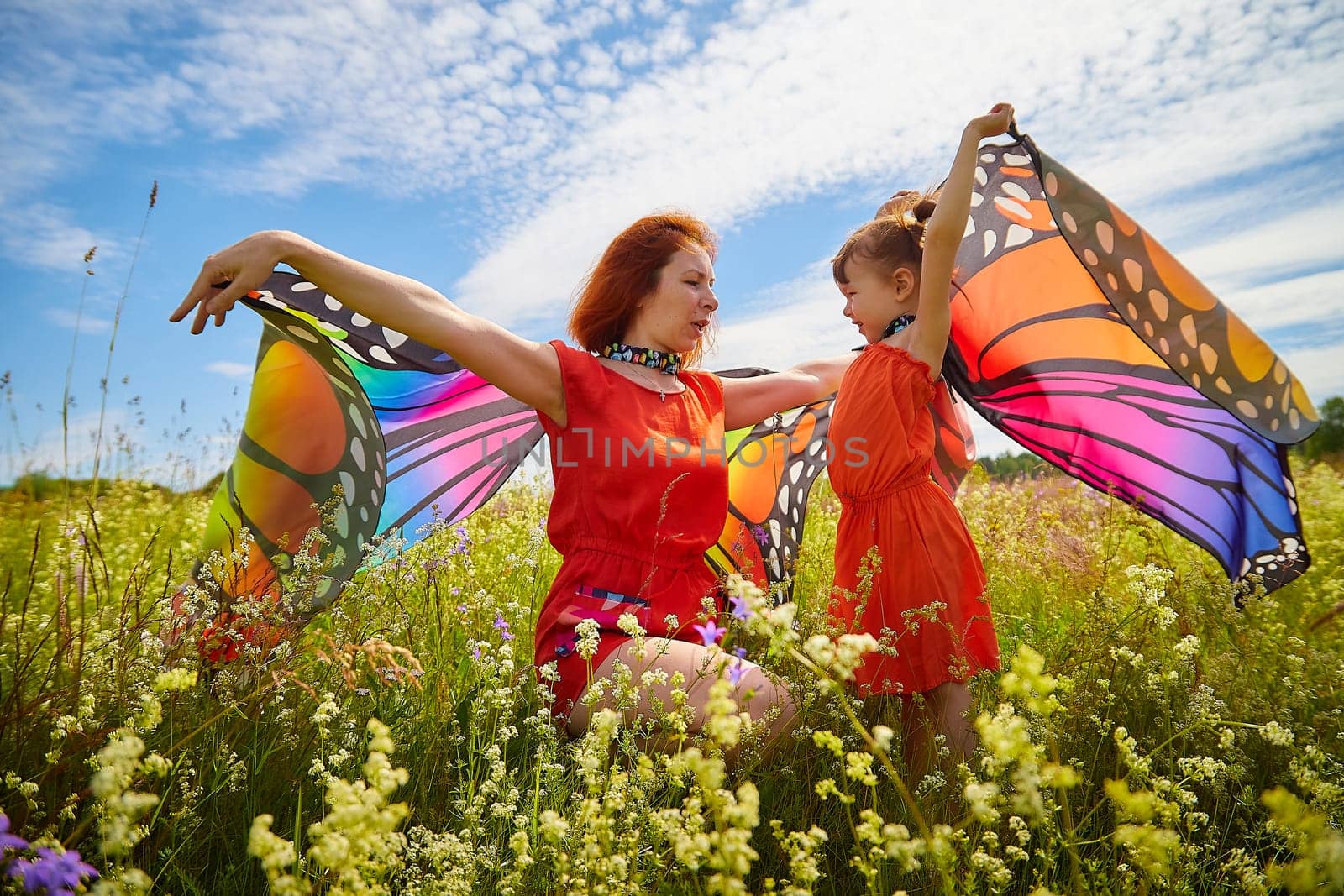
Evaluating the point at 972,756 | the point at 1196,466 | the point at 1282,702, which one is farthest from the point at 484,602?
the point at 1196,466

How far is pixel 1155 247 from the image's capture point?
2.93m

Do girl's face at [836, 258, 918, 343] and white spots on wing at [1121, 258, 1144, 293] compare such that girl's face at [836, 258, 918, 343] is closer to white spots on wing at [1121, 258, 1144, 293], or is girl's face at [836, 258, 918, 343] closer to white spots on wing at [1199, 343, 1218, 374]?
white spots on wing at [1121, 258, 1144, 293]

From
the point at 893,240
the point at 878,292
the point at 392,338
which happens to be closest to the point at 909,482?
the point at 878,292

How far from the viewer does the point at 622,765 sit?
8.62ft

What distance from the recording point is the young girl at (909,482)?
2.65 meters

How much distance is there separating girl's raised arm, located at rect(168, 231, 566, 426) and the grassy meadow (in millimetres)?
703

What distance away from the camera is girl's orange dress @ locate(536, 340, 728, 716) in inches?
115

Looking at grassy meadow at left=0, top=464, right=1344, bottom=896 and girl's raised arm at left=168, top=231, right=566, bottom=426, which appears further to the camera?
girl's raised arm at left=168, top=231, right=566, bottom=426

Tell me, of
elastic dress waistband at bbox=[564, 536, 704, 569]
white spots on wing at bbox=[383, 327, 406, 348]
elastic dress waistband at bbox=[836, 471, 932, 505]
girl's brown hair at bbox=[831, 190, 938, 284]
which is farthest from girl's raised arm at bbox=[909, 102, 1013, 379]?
white spots on wing at bbox=[383, 327, 406, 348]

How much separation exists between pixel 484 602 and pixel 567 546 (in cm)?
40

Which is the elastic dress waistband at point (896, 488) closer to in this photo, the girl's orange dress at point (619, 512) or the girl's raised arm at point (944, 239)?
the girl's raised arm at point (944, 239)

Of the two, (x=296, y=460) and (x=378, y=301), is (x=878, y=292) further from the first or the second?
(x=296, y=460)

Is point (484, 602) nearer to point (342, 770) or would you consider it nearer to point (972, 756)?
point (342, 770)

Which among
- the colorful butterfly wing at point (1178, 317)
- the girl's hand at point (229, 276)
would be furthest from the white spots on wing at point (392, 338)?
the colorful butterfly wing at point (1178, 317)
